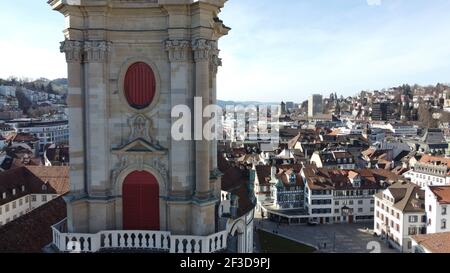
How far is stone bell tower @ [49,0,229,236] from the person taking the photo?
16.8 m

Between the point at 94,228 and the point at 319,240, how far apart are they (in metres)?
46.2

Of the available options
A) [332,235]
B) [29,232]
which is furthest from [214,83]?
[332,235]

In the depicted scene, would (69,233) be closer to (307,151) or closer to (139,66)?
(139,66)

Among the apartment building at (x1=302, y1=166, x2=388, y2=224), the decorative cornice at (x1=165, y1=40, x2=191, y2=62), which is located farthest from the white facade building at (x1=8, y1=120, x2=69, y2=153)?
the decorative cornice at (x1=165, y1=40, x2=191, y2=62)

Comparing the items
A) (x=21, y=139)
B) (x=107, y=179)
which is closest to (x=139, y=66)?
(x=107, y=179)

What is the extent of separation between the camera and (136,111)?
17.2 meters

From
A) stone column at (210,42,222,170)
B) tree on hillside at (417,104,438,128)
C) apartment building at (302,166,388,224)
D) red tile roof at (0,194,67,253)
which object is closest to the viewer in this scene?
stone column at (210,42,222,170)

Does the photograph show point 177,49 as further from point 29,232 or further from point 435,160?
point 435,160

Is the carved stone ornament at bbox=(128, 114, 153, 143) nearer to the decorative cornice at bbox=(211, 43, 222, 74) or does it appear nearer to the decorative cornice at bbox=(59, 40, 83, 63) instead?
the decorative cornice at bbox=(59, 40, 83, 63)

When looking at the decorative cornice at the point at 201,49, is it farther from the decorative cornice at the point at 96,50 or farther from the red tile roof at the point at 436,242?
the red tile roof at the point at 436,242

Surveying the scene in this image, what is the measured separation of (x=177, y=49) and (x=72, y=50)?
409 cm

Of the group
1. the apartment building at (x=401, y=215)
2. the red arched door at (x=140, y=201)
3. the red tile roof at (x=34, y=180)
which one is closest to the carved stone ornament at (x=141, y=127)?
the red arched door at (x=140, y=201)

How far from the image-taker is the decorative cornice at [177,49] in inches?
653

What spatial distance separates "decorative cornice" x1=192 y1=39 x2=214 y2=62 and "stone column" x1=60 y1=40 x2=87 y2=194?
14.8 ft
